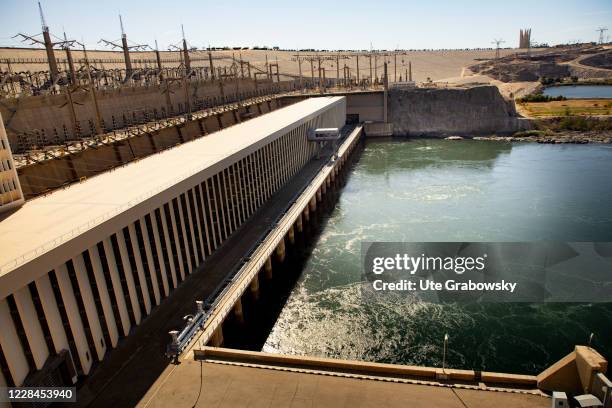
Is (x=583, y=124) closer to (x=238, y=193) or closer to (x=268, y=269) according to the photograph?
(x=238, y=193)

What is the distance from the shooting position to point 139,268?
1499cm

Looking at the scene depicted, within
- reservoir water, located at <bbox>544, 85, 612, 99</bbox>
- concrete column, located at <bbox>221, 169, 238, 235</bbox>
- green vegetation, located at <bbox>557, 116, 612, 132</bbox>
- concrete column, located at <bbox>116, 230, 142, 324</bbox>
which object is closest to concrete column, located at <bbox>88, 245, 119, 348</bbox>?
concrete column, located at <bbox>116, 230, 142, 324</bbox>

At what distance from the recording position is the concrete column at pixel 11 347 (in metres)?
10.7

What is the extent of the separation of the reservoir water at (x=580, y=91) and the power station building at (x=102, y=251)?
81379 millimetres

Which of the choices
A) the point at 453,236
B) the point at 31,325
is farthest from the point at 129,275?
the point at 453,236

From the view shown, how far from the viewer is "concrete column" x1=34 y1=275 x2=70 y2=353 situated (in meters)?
11.6

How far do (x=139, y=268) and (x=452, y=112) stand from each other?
5045 cm

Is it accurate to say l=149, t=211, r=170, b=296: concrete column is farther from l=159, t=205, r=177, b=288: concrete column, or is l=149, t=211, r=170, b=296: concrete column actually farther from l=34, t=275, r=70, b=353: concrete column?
l=34, t=275, r=70, b=353: concrete column

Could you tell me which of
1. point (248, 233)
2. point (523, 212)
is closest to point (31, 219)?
point (248, 233)

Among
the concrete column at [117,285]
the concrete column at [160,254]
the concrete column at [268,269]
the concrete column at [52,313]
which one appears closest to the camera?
the concrete column at [52,313]

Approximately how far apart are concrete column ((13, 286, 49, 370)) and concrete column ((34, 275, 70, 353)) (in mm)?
230

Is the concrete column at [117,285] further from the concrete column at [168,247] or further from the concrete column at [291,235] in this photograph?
the concrete column at [291,235]

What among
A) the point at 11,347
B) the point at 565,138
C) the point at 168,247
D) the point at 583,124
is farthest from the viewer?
the point at 583,124

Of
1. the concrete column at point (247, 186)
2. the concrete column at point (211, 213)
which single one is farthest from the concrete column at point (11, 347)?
the concrete column at point (247, 186)
